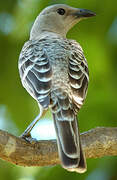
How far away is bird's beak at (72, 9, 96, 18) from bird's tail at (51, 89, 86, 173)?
251 cm

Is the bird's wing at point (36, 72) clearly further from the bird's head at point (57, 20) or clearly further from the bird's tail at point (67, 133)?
the bird's head at point (57, 20)

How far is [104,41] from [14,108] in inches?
77.9

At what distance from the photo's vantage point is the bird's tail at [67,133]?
4.90 meters

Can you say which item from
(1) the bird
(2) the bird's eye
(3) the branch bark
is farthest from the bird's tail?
(2) the bird's eye

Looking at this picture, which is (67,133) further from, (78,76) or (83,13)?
(83,13)

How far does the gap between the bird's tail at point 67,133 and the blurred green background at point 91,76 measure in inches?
85.6

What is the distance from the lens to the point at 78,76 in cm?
608

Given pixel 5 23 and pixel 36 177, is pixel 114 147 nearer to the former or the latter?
pixel 36 177

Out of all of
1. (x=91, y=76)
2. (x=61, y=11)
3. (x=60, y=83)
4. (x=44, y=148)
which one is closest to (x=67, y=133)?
(x=44, y=148)

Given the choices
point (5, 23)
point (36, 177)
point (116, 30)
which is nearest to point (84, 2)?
point (116, 30)

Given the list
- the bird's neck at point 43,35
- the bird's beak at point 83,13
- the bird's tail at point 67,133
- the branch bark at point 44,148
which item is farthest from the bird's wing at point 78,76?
the bird's beak at point 83,13

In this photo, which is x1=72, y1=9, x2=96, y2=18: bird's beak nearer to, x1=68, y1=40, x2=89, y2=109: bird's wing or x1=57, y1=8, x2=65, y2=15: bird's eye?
x1=57, y1=8, x2=65, y2=15: bird's eye

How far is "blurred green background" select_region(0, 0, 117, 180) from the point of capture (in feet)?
25.6

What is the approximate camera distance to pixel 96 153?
589cm
